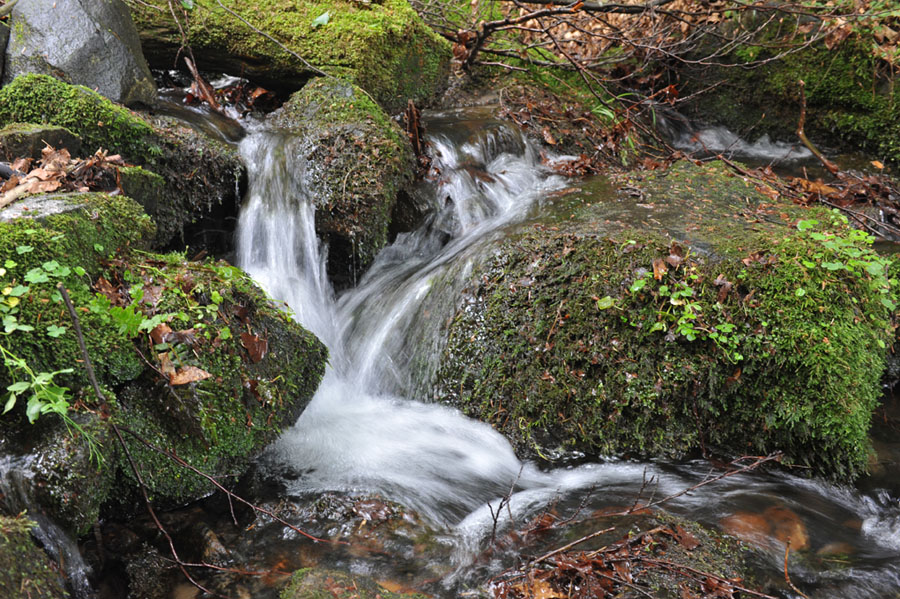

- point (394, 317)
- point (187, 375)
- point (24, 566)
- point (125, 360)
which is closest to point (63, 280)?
point (125, 360)

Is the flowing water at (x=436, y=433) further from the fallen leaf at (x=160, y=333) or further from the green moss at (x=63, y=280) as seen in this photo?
the green moss at (x=63, y=280)

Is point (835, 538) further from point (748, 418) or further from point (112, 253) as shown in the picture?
point (112, 253)

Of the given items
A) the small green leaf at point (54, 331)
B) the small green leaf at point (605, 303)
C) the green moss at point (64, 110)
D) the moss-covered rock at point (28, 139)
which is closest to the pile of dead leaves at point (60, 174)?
the moss-covered rock at point (28, 139)

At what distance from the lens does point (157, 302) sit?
10.4 ft

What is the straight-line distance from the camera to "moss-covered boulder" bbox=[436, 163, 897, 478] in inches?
143

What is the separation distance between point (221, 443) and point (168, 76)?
16.2ft

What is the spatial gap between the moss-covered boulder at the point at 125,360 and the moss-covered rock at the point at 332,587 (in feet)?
2.87

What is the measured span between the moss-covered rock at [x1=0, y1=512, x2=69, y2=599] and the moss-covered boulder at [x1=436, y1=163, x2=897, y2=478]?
2493mm

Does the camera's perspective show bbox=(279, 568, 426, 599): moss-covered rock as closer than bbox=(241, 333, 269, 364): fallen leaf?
Yes

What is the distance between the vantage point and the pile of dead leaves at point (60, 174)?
3477mm

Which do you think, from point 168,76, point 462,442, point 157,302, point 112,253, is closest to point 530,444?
point 462,442

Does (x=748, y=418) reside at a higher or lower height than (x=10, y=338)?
lower

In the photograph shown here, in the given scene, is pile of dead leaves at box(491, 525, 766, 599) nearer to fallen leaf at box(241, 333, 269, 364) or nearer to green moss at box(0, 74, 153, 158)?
fallen leaf at box(241, 333, 269, 364)

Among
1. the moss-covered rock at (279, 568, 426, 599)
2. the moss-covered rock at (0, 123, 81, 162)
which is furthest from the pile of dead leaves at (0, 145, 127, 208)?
the moss-covered rock at (279, 568, 426, 599)
